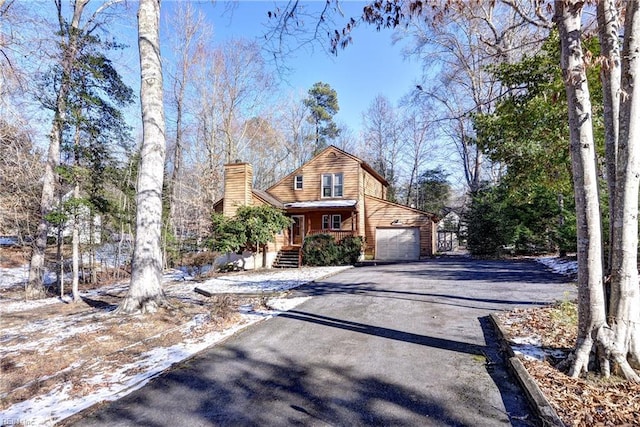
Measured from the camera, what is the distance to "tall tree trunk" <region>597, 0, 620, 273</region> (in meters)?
3.63

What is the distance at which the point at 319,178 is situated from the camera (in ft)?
66.3

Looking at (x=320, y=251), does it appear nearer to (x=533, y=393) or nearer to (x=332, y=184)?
(x=332, y=184)

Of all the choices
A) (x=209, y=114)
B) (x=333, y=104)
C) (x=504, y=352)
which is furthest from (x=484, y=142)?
(x=333, y=104)

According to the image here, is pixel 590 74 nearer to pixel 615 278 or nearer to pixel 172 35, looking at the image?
pixel 615 278

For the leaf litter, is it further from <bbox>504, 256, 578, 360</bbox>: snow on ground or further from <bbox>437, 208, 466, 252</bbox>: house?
<bbox>437, 208, 466, 252</bbox>: house

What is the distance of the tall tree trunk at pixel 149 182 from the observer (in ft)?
21.9

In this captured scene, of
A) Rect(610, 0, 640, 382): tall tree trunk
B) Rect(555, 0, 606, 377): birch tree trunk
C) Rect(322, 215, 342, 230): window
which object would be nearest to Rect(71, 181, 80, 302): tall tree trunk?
Rect(555, 0, 606, 377): birch tree trunk

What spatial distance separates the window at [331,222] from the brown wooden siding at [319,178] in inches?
48.6

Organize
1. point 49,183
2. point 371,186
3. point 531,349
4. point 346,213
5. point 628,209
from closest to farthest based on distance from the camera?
point 628,209 → point 531,349 → point 49,183 → point 346,213 → point 371,186

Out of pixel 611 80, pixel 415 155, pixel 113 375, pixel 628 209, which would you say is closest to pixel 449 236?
pixel 415 155

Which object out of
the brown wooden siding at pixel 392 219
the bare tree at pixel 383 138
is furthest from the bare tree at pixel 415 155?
the brown wooden siding at pixel 392 219

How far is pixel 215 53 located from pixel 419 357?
24.3 metres

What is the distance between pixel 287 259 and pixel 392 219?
22.7 ft

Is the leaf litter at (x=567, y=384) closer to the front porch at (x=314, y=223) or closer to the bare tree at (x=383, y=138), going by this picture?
the front porch at (x=314, y=223)
